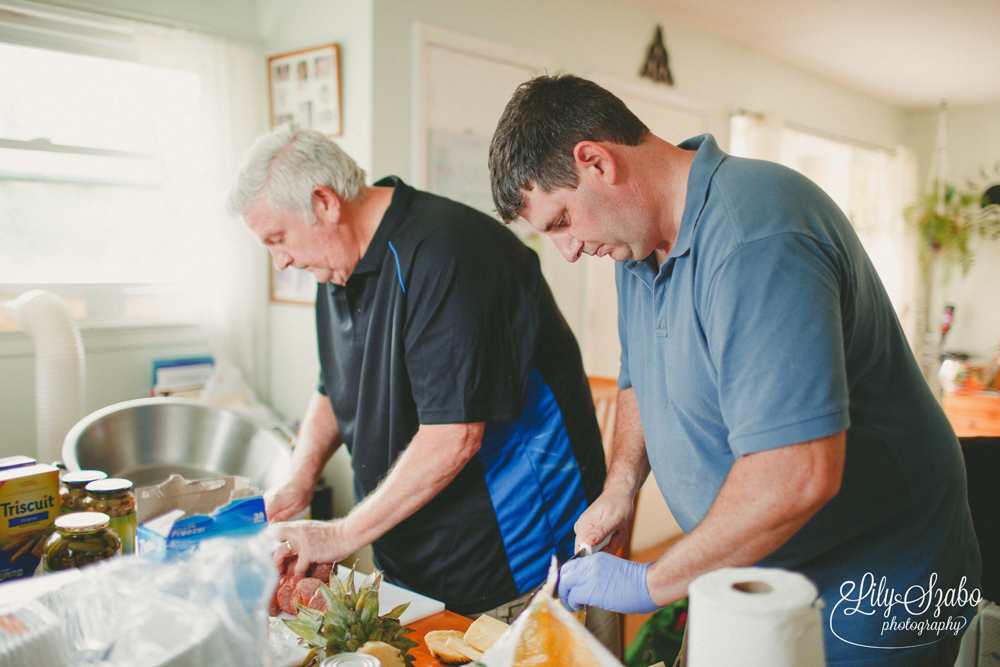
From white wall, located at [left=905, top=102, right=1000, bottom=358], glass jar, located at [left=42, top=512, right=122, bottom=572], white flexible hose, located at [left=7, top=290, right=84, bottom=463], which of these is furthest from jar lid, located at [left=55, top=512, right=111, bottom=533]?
white wall, located at [left=905, top=102, right=1000, bottom=358]

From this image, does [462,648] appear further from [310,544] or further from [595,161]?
[595,161]

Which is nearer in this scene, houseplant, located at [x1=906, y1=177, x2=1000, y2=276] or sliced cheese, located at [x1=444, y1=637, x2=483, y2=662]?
sliced cheese, located at [x1=444, y1=637, x2=483, y2=662]

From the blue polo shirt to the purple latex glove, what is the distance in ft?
0.59

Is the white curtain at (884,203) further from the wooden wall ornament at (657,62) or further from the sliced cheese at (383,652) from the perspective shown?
the sliced cheese at (383,652)

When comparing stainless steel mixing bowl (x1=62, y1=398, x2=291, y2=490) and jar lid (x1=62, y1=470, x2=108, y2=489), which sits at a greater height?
jar lid (x1=62, y1=470, x2=108, y2=489)

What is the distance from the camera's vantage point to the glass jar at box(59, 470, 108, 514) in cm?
117

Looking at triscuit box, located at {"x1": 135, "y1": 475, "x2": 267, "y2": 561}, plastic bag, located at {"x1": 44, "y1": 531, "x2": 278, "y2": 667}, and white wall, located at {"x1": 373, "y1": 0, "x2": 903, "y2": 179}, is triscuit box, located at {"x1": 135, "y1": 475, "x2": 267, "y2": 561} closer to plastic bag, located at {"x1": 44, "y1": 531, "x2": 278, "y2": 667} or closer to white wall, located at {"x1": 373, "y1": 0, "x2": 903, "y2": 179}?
plastic bag, located at {"x1": 44, "y1": 531, "x2": 278, "y2": 667}

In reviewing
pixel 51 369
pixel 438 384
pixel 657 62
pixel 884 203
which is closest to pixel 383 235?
pixel 438 384

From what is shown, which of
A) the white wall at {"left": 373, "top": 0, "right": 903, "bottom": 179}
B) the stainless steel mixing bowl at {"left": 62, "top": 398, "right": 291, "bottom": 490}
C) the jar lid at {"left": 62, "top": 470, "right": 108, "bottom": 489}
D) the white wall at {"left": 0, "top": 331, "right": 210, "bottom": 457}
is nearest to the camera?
the jar lid at {"left": 62, "top": 470, "right": 108, "bottom": 489}

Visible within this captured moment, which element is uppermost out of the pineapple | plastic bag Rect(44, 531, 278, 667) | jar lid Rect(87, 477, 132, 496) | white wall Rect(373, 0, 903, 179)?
white wall Rect(373, 0, 903, 179)

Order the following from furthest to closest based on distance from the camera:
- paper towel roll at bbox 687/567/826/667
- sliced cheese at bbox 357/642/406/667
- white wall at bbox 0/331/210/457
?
1. white wall at bbox 0/331/210/457
2. sliced cheese at bbox 357/642/406/667
3. paper towel roll at bbox 687/567/826/667

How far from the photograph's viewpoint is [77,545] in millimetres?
1014

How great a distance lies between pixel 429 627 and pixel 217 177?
2.09 meters

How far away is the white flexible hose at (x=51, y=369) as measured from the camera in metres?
1.89
